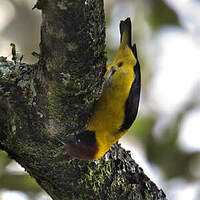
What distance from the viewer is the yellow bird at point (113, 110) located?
2980 mm

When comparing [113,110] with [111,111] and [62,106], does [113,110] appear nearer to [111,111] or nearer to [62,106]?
[111,111]

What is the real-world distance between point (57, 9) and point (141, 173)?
4.91ft

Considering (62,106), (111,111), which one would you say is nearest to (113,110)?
(111,111)

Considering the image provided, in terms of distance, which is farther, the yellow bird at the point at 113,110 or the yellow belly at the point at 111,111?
the yellow belly at the point at 111,111

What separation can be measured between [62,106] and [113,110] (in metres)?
0.78

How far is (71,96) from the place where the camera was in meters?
2.58

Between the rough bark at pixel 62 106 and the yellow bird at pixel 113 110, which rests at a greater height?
the yellow bird at pixel 113 110

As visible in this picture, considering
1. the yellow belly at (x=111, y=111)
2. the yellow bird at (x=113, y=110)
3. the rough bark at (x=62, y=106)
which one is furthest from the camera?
the yellow belly at (x=111, y=111)

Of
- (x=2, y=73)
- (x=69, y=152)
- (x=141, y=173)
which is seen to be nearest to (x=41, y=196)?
(x=141, y=173)

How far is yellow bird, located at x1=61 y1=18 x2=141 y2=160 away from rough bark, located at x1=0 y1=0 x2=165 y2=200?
0.08 m

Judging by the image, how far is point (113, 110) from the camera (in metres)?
3.33

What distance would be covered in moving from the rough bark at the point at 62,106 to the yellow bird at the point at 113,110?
81 millimetres

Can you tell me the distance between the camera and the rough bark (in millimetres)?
2287

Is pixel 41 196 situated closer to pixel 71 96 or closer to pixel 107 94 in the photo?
pixel 107 94
